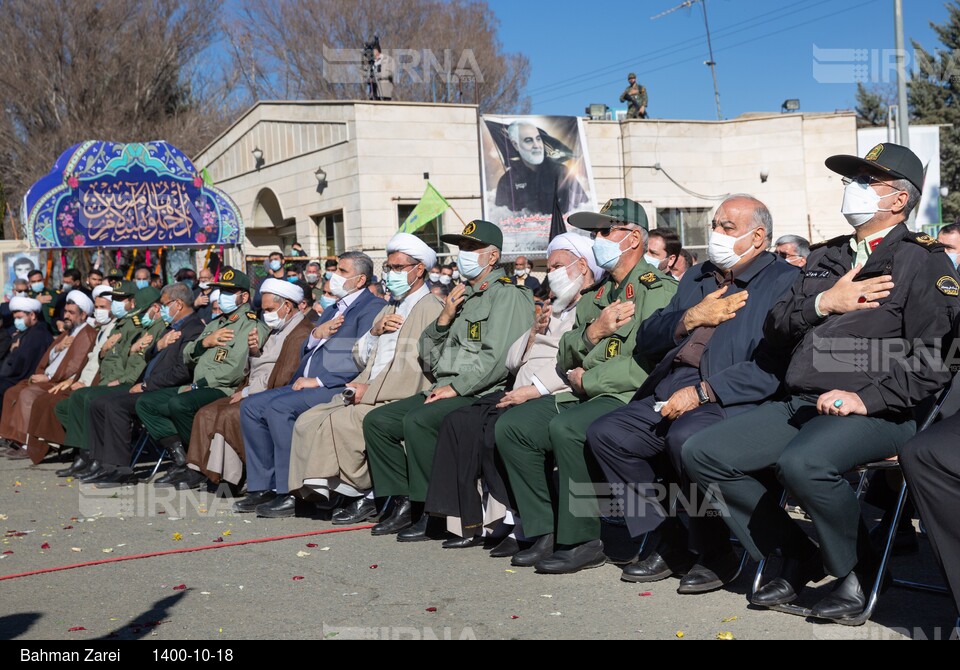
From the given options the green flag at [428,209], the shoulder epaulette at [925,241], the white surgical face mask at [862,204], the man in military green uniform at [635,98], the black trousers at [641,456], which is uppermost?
the man in military green uniform at [635,98]

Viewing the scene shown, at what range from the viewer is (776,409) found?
498 centimetres

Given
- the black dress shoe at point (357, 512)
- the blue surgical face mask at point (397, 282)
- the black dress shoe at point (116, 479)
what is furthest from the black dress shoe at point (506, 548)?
the black dress shoe at point (116, 479)

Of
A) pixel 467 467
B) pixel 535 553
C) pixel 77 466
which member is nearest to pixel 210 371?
pixel 77 466

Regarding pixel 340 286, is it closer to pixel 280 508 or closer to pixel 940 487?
pixel 280 508

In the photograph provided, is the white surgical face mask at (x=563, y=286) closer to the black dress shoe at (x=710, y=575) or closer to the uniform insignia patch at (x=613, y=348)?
the uniform insignia patch at (x=613, y=348)

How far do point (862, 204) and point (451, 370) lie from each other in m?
3.26

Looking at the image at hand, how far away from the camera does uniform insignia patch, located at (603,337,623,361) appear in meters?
6.14

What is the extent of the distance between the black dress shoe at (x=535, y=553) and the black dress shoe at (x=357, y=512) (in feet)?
5.96

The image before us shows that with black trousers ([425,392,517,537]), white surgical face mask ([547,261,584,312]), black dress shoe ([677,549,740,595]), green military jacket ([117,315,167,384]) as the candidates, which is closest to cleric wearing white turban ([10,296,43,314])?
green military jacket ([117,315,167,384])

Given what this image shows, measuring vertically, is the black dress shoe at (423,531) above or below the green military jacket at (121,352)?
Result: below

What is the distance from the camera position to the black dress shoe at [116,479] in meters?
9.93

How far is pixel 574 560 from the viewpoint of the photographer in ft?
19.1

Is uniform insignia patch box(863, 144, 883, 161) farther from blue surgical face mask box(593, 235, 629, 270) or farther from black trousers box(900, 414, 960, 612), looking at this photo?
blue surgical face mask box(593, 235, 629, 270)
